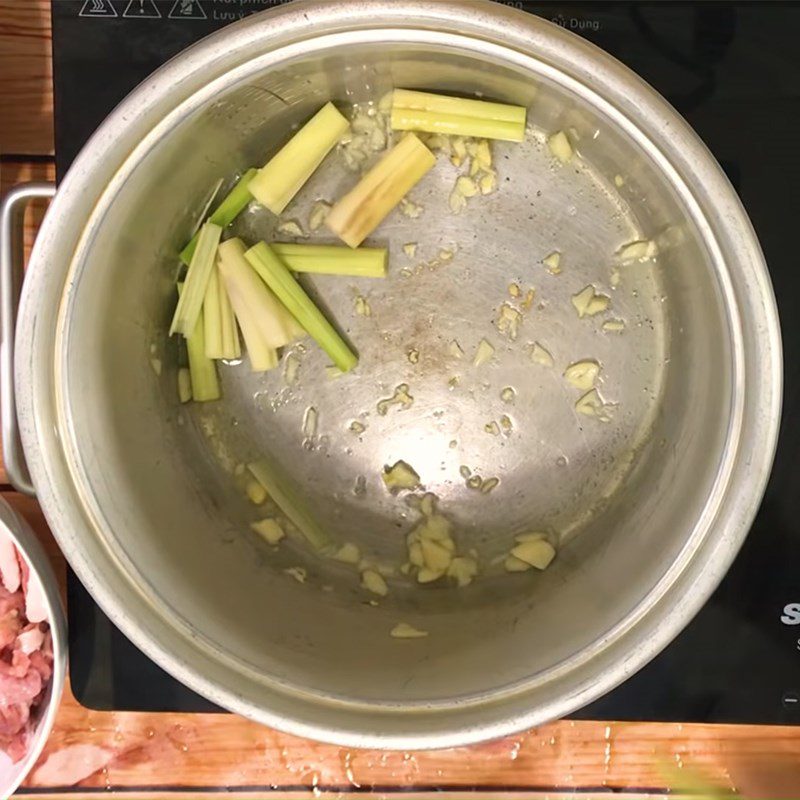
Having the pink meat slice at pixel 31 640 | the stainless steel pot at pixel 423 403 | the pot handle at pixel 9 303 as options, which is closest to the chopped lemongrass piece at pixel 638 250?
the stainless steel pot at pixel 423 403

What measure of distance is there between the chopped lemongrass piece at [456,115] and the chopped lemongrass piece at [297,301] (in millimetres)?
149

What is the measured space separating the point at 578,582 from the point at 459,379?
0.64 ft

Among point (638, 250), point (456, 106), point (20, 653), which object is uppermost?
point (456, 106)


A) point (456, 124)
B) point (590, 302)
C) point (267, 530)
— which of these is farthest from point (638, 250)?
point (267, 530)

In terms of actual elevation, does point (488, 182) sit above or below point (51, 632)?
above

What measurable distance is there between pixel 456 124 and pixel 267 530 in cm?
37

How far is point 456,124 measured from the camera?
0.65 m

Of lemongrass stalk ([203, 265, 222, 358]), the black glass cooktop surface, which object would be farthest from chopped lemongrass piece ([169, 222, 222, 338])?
the black glass cooktop surface

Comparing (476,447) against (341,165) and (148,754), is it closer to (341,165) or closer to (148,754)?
(341,165)

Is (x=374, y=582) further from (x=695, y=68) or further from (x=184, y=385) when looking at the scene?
(x=695, y=68)

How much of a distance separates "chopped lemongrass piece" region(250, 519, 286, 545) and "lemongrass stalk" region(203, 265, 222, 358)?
148 mm

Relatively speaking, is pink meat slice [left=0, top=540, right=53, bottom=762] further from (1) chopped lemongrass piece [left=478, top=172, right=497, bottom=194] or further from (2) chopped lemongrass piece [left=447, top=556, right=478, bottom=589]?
(1) chopped lemongrass piece [left=478, top=172, right=497, bottom=194]

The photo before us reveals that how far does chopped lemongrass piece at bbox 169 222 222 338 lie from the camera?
2.16 feet

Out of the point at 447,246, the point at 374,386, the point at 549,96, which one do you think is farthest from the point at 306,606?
the point at 549,96
